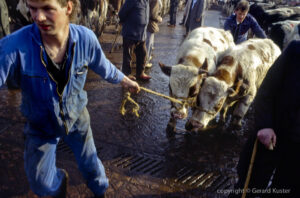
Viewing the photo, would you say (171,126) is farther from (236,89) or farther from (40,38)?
(40,38)

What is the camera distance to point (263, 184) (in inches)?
104

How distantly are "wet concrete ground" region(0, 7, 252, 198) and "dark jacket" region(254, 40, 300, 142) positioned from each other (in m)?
1.47

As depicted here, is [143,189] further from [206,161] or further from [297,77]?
[297,77]

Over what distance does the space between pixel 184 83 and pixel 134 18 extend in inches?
110

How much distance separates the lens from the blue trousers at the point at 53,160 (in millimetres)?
2201

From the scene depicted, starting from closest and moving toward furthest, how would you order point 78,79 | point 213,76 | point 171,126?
1. point 78,79
2. point 213,76
3. point 171,126

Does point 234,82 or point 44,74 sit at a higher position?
point 44,74

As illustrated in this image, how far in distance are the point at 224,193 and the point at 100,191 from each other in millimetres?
1715

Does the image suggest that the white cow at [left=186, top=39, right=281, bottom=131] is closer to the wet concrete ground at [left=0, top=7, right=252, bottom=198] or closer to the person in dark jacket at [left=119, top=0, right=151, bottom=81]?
the wet concrete ground at [left=0, top=7, right=252, bottom=198]

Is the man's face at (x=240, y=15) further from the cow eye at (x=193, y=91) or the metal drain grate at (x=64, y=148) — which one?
the metal drain grate at (x=64, y=148)

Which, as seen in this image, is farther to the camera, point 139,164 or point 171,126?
point 171,126

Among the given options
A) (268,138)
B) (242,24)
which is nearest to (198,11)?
(242,24)

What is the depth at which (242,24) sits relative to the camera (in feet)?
20.9

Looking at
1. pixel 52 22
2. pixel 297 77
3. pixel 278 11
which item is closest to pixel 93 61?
pixel 52 22
